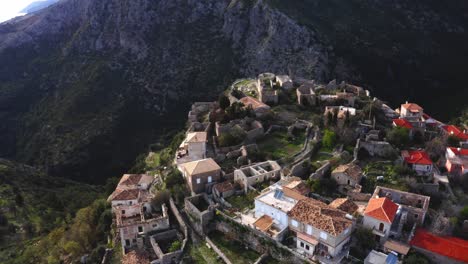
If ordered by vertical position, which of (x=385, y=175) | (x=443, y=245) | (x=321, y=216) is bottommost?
(x=443, y=245)

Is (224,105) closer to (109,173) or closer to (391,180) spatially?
(391,180)

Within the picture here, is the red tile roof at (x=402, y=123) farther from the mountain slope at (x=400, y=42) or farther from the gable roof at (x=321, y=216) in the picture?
the mountain slope at (x=400, y=42)

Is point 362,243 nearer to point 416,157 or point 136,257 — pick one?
point 416,157

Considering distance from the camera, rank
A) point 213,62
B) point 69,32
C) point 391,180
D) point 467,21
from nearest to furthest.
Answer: point 391,180 < point 213,62 < point 467,21 < point 69,32

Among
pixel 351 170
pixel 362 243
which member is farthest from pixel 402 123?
pixel 362 243

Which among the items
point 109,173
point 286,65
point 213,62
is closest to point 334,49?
point 286,65

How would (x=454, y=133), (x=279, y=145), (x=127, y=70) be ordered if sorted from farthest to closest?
(x=127, y=70) → (x=454, y=133) → (x=279, y=145)

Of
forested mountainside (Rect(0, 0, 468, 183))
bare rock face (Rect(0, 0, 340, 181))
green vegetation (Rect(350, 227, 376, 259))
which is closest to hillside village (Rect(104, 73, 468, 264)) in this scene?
green vegetation (Rect(350, 227, 376, 259))
